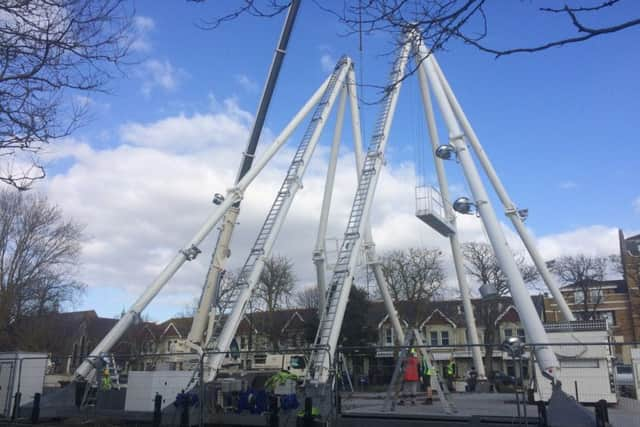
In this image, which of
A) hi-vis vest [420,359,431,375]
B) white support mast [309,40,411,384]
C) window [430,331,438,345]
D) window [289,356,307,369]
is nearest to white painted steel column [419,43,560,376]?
white support mast [309,40,411,384]

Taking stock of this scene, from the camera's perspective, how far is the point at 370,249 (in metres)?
24.7

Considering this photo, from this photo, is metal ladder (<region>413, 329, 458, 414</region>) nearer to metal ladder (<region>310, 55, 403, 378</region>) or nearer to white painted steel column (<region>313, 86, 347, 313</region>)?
metal ladder (<region>310, 55, 403, 378</region>)

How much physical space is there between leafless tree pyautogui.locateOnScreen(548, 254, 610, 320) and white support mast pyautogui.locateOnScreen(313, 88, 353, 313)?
31733 mm

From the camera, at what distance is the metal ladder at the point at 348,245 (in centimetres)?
1690

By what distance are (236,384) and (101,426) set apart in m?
3.76

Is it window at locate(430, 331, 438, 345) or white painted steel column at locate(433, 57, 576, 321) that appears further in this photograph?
window at locate(430, 331, 438, 345)

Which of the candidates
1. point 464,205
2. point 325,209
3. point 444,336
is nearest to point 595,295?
point 444,336

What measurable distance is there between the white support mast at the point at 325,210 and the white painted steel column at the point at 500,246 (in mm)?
6305

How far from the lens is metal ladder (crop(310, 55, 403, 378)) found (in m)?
16.9

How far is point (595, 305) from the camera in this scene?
4944cm

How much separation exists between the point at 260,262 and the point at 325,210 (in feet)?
19.1

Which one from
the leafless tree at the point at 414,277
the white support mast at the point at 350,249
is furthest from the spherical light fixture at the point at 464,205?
the leafless tree at the point at 414,277

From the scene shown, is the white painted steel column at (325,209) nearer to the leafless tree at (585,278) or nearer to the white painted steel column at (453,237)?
the white painted steel column at (453,237)

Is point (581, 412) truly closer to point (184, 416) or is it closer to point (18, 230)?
point (184, 416)
